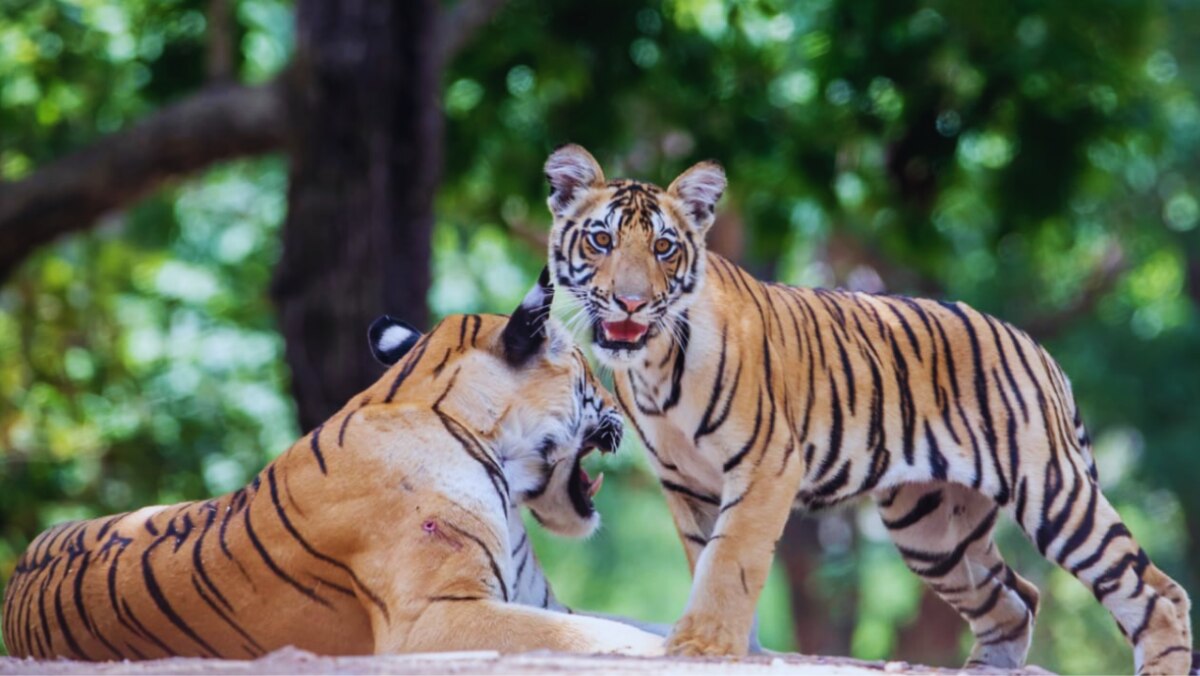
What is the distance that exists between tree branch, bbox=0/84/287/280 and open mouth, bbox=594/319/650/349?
5402 mm

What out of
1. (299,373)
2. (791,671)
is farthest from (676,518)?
(299,373)

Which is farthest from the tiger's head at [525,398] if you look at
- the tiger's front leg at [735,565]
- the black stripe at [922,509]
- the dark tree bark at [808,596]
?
the dark tree bark at [808,596]

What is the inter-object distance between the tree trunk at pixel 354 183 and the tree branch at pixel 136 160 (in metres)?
0.48

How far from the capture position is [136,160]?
10.7 metres

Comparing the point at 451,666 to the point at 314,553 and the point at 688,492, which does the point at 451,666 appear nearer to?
the point at 314,553

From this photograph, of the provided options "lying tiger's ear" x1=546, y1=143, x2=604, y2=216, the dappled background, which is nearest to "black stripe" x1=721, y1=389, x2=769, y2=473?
"lying tiger's ear" x1=546, y1=143, x2=604, y2=216

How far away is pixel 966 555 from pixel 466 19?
232 inches

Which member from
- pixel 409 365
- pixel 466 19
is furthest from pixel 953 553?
pixel 466 19

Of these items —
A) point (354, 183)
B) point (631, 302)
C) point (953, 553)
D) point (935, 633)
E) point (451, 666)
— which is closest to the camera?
point (451, 666)

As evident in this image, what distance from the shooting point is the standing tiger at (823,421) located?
5309 millimetres

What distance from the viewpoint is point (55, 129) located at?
1323cm

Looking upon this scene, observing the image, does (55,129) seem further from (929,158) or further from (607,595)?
(607,595)

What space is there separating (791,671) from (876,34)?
278 inches

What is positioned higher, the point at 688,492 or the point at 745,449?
the point at 745,449
